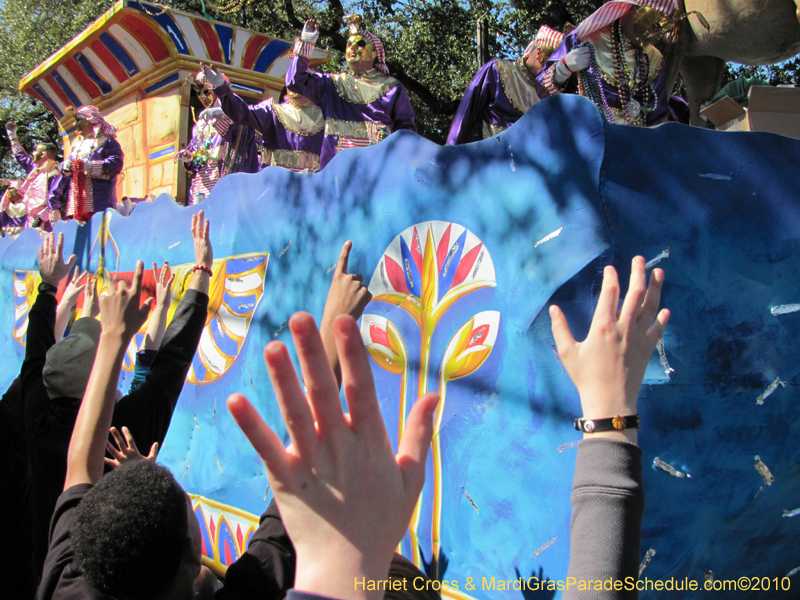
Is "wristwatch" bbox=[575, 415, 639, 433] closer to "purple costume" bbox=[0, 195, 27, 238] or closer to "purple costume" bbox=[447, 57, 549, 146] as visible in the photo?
"purple costume" bbox=[447, 57, 549, 146]

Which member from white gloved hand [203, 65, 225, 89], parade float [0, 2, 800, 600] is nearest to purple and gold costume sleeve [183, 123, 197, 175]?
white gloved hand [203, 65, 225, 89]

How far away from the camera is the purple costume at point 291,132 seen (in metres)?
5.25

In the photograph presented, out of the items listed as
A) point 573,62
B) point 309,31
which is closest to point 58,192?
point 309,31

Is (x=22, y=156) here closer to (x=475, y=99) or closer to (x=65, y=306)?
(x=65, y=306)

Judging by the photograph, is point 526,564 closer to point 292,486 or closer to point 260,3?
point 292,486

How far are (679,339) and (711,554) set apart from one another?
2.08 ft

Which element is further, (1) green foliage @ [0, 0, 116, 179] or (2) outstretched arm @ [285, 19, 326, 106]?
(1) green foliage @ [0, 0, 116, 179]

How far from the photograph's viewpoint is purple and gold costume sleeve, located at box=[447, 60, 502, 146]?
409 cm

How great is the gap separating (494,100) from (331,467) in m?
3.73

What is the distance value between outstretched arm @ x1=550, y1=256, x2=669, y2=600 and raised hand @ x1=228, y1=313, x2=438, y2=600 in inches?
14.5

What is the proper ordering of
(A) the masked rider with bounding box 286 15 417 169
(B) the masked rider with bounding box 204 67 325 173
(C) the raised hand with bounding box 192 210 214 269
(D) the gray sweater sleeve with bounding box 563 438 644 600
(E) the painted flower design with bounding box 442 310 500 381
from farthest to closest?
(B) the masked rider with bounding box 204 67 325 173, (A) the masked rider with bounding box 286 15 417 169, (C) the raised hand with bounding box 192 210 214 269, (E) the painted flower design with bounding box 442 310 500 381, (D) the gray sweater sleeve with bounding box 563 438 644 600

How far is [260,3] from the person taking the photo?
39.4 feet

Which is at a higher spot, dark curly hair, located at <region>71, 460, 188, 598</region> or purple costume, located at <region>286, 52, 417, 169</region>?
purple costume, located at <region>286, 52, 417, 169</region>

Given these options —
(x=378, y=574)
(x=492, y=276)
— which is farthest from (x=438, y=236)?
(x=378, y=574)
